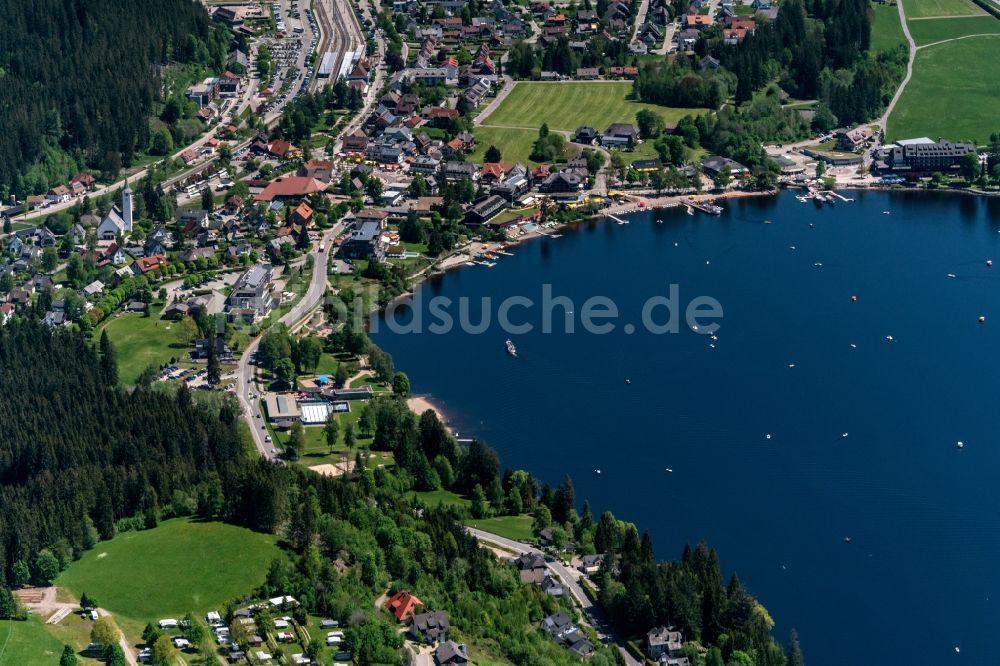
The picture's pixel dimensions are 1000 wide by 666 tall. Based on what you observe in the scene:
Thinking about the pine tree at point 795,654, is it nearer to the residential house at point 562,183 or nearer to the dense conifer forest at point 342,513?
the dense conifer forest at point 342,513

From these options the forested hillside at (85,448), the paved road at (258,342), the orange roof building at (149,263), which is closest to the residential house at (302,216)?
the paved road at (258,342)

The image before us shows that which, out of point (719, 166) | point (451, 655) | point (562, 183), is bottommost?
point (451, 655)

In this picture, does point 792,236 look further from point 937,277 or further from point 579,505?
point 579,505

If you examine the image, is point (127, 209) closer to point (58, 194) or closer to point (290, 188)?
point (58, 194)

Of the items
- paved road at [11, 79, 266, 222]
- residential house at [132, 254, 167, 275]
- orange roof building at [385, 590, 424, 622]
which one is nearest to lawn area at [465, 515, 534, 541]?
orange roof building at [385, 590, 424, 622]

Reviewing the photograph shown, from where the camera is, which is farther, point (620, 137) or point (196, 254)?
point (620, 137)

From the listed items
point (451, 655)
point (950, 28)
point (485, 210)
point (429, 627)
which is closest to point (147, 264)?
point (485, 210)
